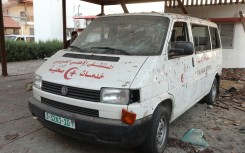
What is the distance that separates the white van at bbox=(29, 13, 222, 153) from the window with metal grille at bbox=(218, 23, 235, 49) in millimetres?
8114

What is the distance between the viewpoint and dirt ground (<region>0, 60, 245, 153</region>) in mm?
3703

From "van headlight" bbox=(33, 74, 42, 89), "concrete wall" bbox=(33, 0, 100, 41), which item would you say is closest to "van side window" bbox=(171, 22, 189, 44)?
"van headlight" bbox=(33, 74, 42, 89)

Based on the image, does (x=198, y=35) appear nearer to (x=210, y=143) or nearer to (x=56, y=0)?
(x=210, y=143)

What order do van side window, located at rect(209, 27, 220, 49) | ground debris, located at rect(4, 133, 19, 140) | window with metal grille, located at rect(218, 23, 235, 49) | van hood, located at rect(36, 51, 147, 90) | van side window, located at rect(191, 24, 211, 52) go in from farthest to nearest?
window with metal grille, located at rect(218, 23, 235, 49), van side window, located at rect(209, 27, 220, 49), van side window, located at rect(191, 24, 211, 52), ground debris, located at rect(4, 133, 19, 140), van hood, located at rect(36, 51, 147, 90)

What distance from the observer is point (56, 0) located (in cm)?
2330

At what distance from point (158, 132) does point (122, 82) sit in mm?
1061

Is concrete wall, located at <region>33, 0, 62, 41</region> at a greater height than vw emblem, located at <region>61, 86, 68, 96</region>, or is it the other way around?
concrete wall, located at <region>33, 0, 62, 41</region>

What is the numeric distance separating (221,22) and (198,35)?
7.61 m

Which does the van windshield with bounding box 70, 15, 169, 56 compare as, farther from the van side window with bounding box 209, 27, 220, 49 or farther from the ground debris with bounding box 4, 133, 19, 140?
the van side window with bounding box 209, 27, 220, 49

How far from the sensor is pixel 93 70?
325cm

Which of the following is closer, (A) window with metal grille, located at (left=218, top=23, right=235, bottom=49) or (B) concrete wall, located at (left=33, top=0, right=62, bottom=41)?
(A) window with metal grille, located at (left=218, top=23, right=235, bottom=49)

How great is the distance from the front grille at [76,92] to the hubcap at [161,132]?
3.59 ft

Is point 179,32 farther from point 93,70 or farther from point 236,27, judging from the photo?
point 236,27

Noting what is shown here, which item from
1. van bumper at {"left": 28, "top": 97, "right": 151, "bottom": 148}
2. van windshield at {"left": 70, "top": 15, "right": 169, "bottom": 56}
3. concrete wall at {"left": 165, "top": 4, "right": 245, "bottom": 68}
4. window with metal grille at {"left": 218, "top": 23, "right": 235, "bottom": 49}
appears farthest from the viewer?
window with metal grille at {"left": 218, "top": 23, "right": 235, "bottom": 49}
